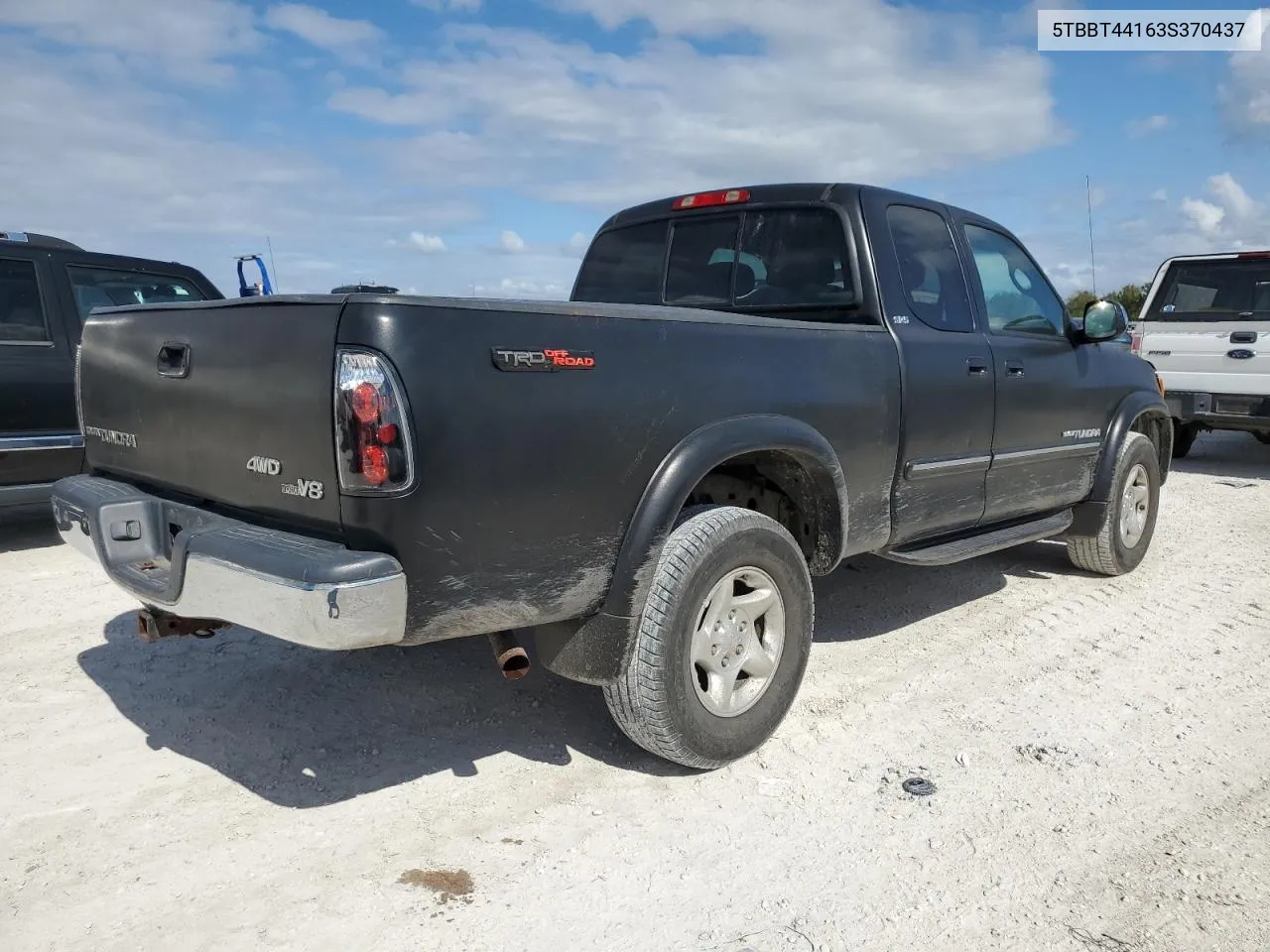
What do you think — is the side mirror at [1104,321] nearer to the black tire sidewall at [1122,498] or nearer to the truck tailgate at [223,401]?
the black tire sidewall at [1122,498]

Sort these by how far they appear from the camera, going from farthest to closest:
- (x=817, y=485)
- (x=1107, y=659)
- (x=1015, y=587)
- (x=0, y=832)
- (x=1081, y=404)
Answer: (x=1015, y=587)
(x=1081, y=404)
(x=1107, y=659)
(x=817, y=485)
(x=0, y=832)

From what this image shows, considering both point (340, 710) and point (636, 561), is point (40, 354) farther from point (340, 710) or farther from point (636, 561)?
point (636, 561)

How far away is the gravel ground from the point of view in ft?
8.09

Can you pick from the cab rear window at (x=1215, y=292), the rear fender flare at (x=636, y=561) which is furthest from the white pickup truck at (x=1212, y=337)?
the rear fender flare at (x=636, y=561)

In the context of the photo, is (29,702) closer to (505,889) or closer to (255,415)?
(255,415)

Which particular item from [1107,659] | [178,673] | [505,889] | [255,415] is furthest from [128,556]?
[1107,659]

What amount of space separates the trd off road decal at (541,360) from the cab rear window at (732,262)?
5.39 feet

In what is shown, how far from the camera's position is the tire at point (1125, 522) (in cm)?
549

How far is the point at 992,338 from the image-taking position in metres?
4.48

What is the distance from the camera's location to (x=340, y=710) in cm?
372

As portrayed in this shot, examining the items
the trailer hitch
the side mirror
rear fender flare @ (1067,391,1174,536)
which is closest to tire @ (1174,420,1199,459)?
rear fender flare @ (1067,391,1174,536)

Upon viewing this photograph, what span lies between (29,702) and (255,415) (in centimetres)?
198

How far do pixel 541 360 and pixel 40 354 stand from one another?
4.93 meters

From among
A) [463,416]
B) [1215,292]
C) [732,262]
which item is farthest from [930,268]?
[1215,292]
